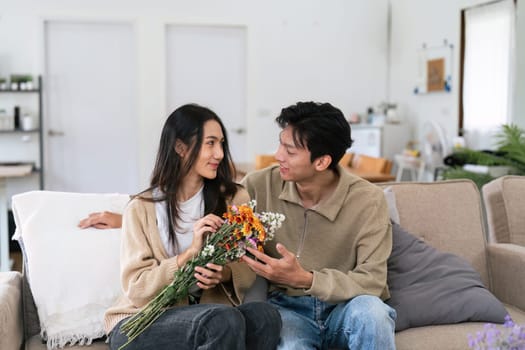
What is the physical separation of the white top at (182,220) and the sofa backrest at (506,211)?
1.29m

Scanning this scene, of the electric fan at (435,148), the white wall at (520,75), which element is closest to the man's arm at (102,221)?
the white wall at (520,75)

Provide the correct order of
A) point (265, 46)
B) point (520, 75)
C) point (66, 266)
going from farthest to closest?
point (265, 46), point (520, 75), point (66, 266)

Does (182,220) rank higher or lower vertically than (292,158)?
lower

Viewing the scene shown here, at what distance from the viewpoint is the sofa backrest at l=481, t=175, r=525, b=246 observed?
267 centimetres

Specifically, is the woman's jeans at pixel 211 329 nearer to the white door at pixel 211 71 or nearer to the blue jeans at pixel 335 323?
the blue jeans at pixel 335 323

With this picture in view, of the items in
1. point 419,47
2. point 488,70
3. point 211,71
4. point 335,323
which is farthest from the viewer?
point 211,71

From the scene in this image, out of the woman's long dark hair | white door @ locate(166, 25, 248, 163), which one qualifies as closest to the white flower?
the woman's long dark hair

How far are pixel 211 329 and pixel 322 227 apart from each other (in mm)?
622

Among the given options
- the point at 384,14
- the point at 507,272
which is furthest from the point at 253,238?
the point at 384,14

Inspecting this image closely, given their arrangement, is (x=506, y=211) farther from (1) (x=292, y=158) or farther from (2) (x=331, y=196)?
(1) (x=292, y=158)

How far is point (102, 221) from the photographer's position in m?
2.23

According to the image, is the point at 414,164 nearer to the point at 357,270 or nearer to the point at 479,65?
the point at 479,65

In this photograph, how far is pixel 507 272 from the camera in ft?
7.99

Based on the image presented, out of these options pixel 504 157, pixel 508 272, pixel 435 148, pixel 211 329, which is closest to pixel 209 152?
pixel 211 329
